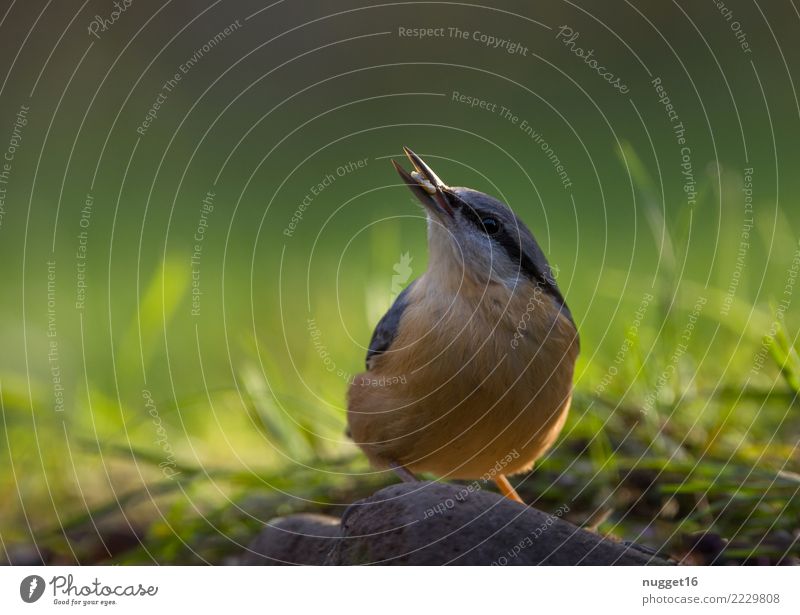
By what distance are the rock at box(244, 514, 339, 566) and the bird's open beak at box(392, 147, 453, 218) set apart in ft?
3.68

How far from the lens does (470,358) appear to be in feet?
10.5

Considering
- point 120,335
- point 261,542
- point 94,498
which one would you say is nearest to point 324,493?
point 261,542

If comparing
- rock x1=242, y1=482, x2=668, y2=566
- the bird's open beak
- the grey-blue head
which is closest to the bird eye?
the grey-blue head

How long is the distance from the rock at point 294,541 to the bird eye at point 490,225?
3.68ft

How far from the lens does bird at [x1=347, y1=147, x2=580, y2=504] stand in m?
3.16

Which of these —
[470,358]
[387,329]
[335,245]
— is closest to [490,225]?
[470,358]

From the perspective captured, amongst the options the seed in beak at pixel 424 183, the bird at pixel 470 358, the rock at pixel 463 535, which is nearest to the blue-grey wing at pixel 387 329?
the bird at pixel 470 358

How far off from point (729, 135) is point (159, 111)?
369 centimetres

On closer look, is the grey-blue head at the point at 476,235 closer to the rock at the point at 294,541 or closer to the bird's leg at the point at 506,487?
the bird's leg at the point at 506,487

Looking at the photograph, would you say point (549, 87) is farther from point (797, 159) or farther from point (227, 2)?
point (227, 2)

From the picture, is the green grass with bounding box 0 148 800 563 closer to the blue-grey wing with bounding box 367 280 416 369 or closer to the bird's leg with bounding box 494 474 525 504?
the bird's leg with bounding box 494 474 525 504

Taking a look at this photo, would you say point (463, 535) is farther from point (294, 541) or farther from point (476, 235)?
point (476, 235)

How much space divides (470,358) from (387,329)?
0.46 m

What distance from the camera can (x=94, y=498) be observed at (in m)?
4.08
